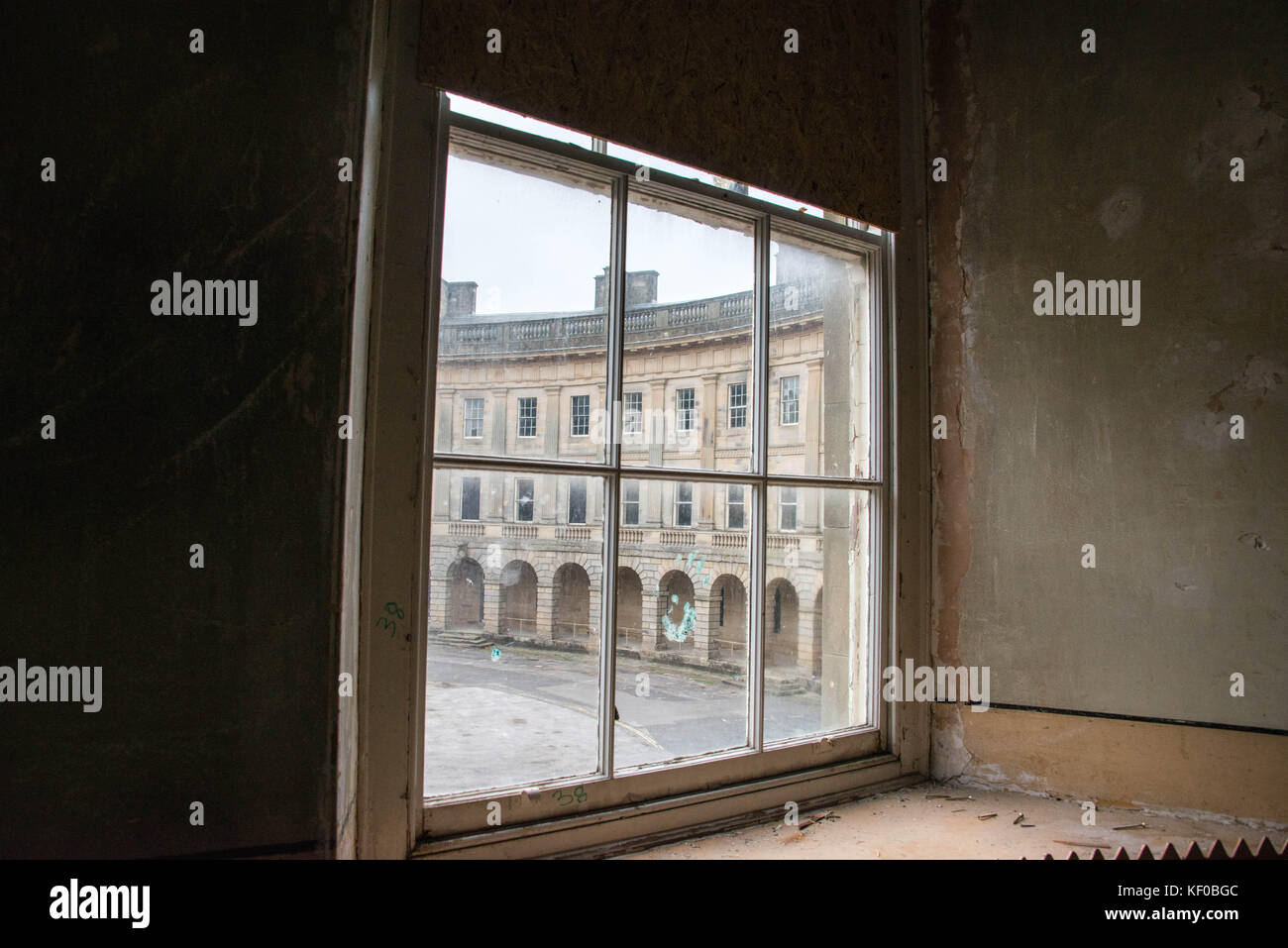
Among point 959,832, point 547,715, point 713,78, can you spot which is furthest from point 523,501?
point 959,832

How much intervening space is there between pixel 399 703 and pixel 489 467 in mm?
485

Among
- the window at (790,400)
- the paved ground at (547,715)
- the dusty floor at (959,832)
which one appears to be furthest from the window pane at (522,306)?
the dusty floor at (959,832)

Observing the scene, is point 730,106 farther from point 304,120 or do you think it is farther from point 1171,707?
point 1171,707

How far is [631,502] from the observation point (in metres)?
1.79

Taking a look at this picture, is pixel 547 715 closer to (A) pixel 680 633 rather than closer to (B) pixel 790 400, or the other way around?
(A) pixel 680 633

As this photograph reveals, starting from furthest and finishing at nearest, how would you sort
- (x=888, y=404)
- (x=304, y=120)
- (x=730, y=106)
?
(x=888, y=404) → (x=730, y=106) → (x=304, y=120)

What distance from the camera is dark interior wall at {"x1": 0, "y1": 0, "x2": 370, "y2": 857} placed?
106 cm

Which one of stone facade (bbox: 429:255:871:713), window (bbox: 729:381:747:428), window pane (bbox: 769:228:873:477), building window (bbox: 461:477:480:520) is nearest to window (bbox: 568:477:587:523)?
stone facade (bbox: 429:255:871:713)

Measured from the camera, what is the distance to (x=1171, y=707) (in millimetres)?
2002

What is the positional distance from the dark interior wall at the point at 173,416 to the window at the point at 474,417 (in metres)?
0.37

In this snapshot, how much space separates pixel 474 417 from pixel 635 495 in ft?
1.40

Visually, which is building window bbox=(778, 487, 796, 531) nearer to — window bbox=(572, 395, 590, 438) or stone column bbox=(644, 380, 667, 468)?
stone column bbox=(644, 380, 667, 468)

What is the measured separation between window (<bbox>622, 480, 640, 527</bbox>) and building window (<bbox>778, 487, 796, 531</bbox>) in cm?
45
